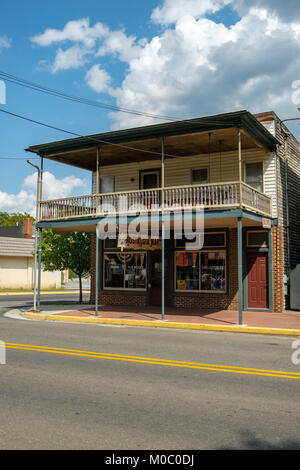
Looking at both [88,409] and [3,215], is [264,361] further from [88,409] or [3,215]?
[3,215]

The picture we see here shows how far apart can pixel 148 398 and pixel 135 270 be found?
49.9 feet

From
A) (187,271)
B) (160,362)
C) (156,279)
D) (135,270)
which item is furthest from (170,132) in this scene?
(160,362)

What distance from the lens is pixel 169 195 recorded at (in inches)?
709

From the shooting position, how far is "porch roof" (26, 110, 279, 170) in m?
15.6

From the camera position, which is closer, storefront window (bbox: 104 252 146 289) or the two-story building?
the two-story building

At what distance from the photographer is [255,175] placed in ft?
62.0

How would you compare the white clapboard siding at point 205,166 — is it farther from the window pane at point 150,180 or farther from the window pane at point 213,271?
the window pane at point 213,271

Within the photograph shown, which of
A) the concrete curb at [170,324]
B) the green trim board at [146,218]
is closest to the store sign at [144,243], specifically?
the green trim board at [146,218]

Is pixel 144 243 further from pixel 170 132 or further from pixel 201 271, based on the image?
pixel 170 132

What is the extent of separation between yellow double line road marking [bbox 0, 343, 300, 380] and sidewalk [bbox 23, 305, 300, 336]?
5141 mm

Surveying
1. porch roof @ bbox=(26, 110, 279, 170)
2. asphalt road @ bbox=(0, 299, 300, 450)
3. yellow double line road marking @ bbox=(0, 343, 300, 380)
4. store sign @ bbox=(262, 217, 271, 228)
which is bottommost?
yellow double line road marking @ bbox=(0, 343, 300, 380)

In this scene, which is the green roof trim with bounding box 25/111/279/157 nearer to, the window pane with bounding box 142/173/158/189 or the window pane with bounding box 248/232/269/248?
the window pane with bounding box 248/232/269/248

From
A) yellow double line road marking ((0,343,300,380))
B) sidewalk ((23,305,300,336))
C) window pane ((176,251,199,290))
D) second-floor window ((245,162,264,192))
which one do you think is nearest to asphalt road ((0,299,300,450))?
yellow double line road marking ((0,343,300,380))

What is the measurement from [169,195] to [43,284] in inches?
1122
